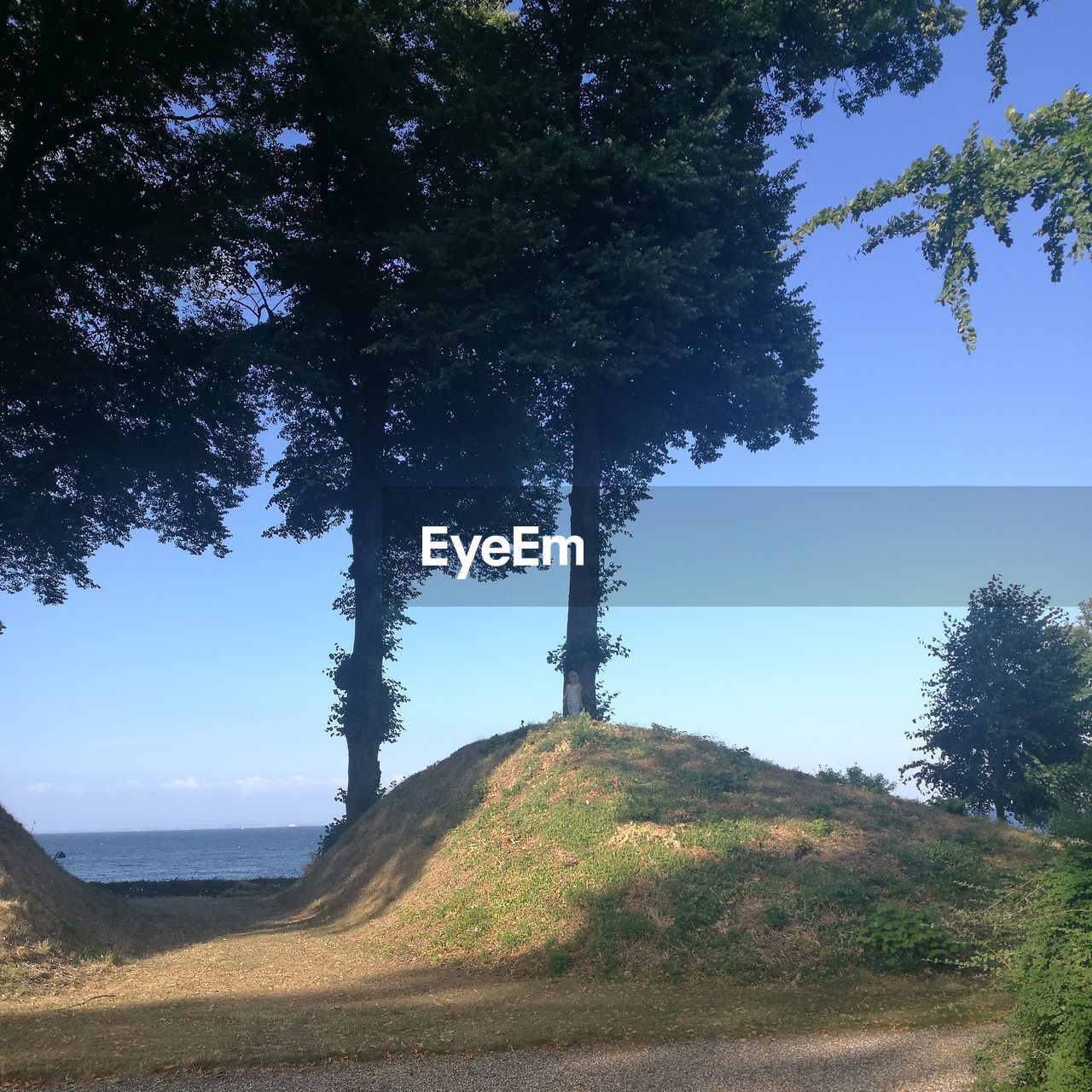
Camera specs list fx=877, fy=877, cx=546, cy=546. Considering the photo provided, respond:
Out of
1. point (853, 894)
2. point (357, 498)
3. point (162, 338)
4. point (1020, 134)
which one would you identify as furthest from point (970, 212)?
point (162, 338)

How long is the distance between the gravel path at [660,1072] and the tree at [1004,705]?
23.7 metres

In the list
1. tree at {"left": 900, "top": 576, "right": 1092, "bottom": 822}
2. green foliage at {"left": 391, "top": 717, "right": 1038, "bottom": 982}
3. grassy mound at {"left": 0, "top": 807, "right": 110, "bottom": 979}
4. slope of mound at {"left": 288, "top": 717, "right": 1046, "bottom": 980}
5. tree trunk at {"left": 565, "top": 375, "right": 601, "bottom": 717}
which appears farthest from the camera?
tree at {"left": 900, "top": 576, "right": 1092, "bottom": 822}

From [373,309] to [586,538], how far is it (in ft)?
30.4

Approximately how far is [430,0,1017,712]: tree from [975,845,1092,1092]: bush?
16200 millimetres

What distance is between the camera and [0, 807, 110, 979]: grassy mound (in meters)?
13.6

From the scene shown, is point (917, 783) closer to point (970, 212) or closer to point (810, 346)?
point (810, 346)

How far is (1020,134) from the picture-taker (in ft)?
40.8

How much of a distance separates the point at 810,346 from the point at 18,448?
2384 cm

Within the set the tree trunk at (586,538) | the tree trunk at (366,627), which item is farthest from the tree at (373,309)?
the tree trunk at (586,538)

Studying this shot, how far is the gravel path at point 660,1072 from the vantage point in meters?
7.50

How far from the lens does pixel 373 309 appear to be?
25.4 metres

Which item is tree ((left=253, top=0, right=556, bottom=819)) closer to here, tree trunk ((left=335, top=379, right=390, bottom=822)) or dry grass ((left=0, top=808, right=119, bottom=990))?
tree trunk ((left=335, top=379, right=390, bottom=822))

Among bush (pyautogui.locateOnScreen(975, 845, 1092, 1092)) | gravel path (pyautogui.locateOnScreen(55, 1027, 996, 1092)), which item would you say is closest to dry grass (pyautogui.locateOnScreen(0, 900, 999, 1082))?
gravel path (pyautogui.locateOnScreen(55, 1027, 996, 1092))

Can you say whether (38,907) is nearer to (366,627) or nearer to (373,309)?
(366,627)
